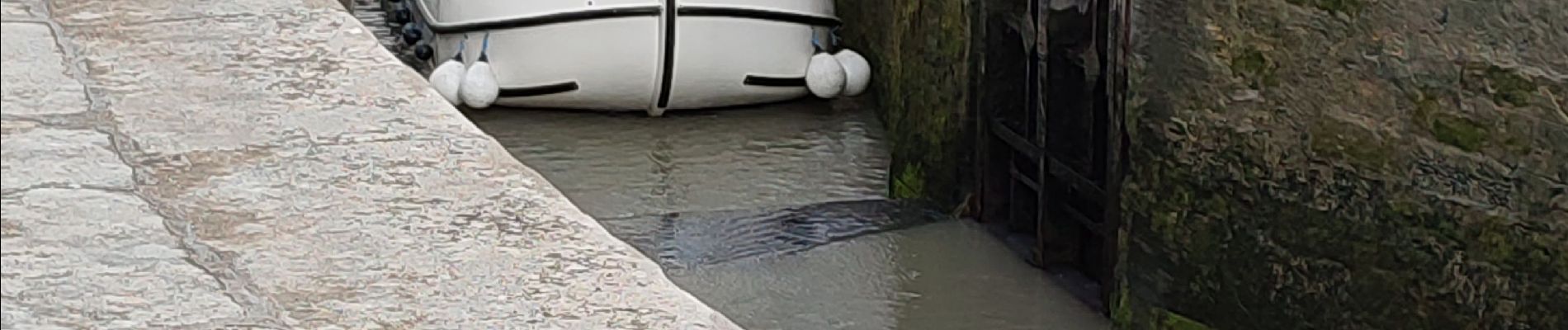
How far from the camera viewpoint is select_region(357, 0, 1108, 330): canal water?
5680 mm

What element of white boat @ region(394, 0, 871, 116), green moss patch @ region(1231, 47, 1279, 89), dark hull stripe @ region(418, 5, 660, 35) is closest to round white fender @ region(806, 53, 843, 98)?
white boat @ region(394, 0, 871, 116)

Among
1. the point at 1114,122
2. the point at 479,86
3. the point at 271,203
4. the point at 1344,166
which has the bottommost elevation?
the point at 479,86

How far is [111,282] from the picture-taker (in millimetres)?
1668

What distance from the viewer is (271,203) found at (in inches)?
75.0

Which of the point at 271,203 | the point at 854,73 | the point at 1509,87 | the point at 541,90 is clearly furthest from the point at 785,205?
the point at 271,203

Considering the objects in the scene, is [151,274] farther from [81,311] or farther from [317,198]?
[317,198]

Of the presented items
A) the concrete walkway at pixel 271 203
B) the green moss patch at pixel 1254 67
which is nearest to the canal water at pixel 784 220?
→ the green moss patch at pixel 1254 67

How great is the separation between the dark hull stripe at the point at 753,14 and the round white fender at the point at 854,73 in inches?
5.9

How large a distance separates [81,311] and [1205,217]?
353cm

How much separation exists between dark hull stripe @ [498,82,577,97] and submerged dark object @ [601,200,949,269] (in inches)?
45.4

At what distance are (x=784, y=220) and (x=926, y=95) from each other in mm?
654

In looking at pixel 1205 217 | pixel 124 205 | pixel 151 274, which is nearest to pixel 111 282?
pixel 151 274

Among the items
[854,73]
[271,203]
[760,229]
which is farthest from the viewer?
[854,73]

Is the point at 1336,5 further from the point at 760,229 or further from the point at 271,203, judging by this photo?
the point at 271,203
